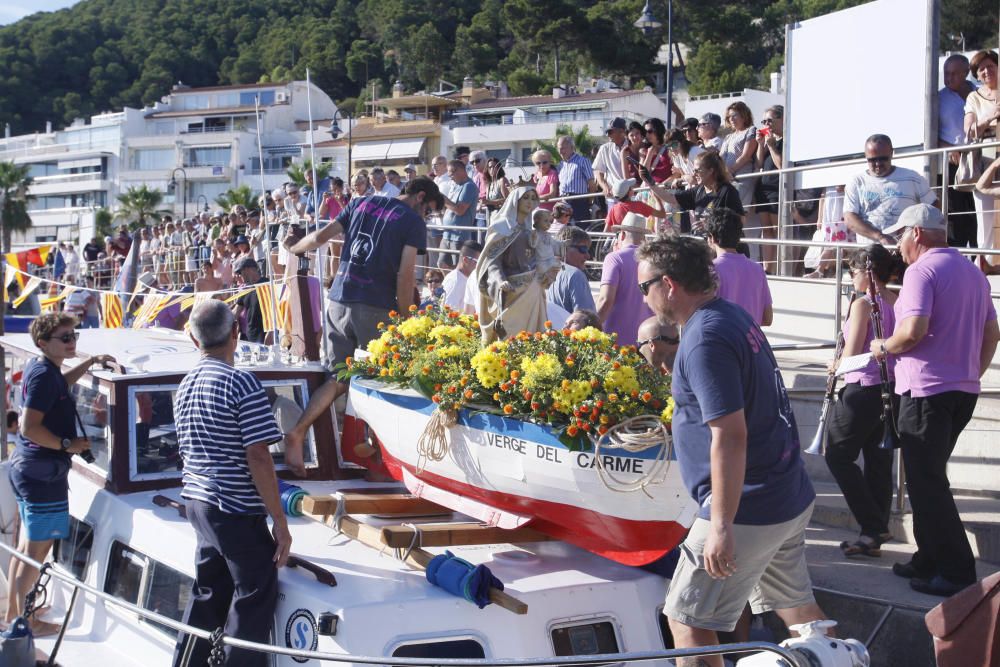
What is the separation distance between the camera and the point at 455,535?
4.82 m

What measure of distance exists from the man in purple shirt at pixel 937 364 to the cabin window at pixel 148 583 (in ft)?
11.3

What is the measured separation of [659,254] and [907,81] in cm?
698

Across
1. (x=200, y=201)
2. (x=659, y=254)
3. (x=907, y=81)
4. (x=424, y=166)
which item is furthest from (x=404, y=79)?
(x=659, y=254)

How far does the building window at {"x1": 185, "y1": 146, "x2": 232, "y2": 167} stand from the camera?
7331cm

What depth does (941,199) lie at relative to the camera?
29.9 feet

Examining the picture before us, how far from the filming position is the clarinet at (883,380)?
18.8 feet

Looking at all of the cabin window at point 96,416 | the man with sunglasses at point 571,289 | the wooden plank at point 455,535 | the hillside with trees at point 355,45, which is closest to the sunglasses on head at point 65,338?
the cabin window at point 96,416

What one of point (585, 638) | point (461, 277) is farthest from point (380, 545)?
point (461, 277)

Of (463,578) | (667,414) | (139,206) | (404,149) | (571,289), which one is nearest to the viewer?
(463,578)

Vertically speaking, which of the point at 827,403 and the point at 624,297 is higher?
the point at 624,297

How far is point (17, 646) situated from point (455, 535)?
6.65 ft

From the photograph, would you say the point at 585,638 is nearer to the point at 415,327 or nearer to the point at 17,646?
the point at 415,327

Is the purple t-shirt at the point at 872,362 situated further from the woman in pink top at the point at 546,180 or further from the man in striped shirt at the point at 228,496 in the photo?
the woman in pink top at the point at 546,180

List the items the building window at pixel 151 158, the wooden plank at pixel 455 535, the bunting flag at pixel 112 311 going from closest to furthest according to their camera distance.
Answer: the wooden plank at pixel 455 535
the bunting flag at pixel 112 311
the building window at pixel 151 158
